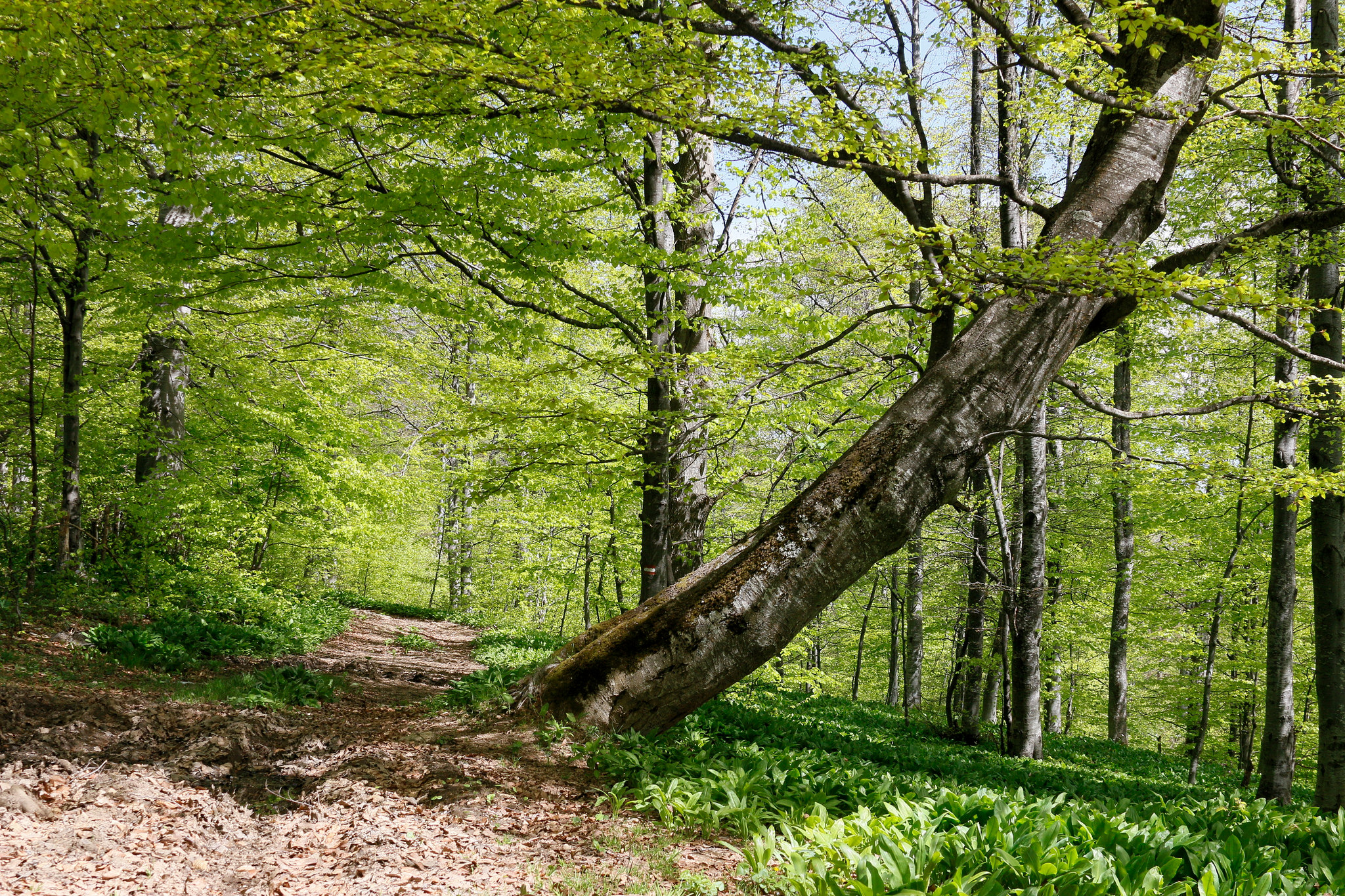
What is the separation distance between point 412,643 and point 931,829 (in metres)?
11.5

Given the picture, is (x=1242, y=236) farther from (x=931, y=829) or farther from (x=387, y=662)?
(x=387, y=662)

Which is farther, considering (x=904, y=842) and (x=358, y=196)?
(x=358, y=196)

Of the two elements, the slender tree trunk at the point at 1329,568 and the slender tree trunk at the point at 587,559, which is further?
the slender tree trunk at the point at 587,559

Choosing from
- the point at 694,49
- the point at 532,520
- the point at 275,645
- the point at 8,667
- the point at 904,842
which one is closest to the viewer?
the point at 904,842

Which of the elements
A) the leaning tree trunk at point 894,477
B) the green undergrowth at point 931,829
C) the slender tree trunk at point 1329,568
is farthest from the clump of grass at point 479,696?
the slender tree trunk at point 1329,568

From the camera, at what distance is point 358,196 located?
19.1 feet

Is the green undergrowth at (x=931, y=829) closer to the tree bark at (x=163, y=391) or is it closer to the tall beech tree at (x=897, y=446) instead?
the tall beech tree at (x=897, y=446)

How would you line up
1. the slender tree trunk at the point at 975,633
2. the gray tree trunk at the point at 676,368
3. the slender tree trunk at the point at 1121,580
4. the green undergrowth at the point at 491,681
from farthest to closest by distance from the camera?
the slender tree trunk at the point at 1121,580, the slender tree trunk at the point at 975,633, the gray tree trunk at the point at 676,368, the green undergrowth at the point at 491,681

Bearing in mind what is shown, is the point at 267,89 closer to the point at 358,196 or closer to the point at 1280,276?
the point at 358,196

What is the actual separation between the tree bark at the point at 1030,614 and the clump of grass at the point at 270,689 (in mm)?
8621

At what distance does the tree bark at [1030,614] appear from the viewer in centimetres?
971

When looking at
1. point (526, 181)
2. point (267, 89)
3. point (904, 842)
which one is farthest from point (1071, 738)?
point (267, 89)

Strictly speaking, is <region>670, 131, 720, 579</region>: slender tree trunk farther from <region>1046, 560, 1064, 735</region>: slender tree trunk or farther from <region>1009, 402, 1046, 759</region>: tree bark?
<region>1046, 560, 1064, 735</region>: slender tree trunk

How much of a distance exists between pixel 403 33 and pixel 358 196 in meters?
1.90
